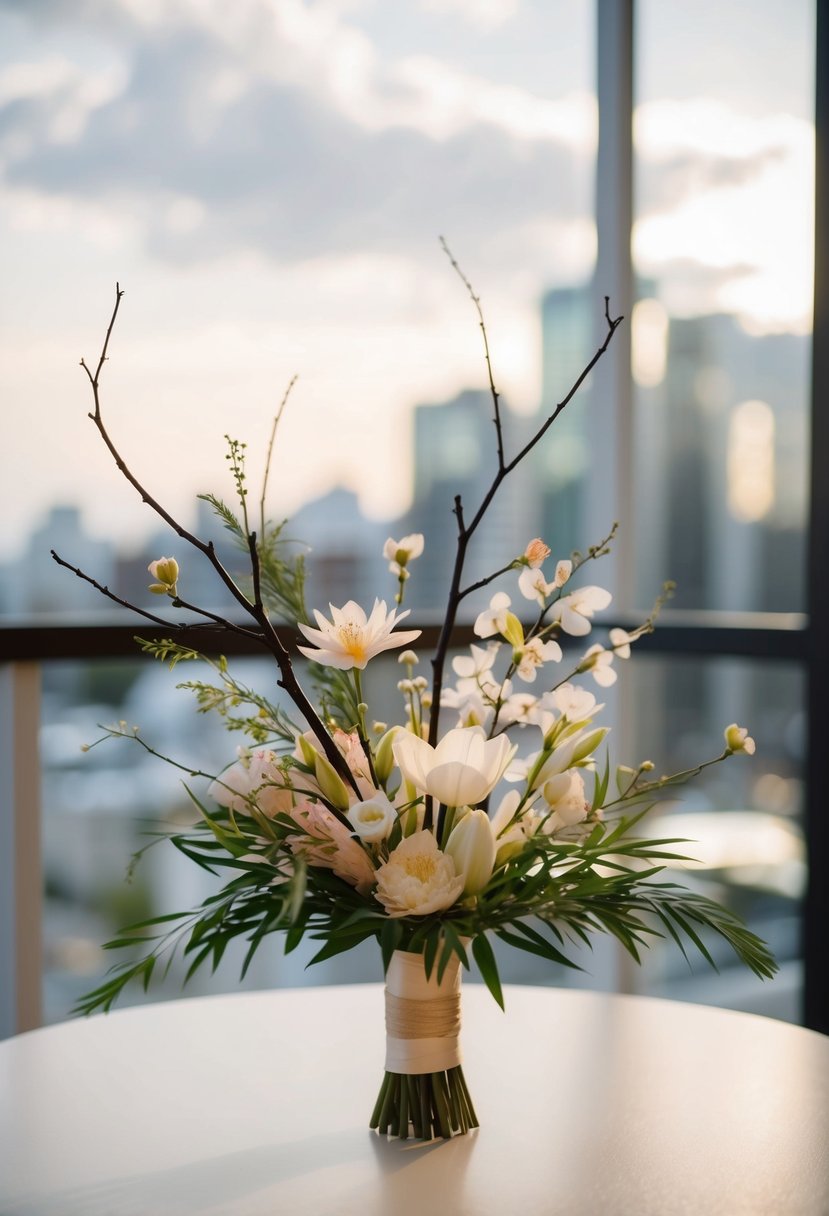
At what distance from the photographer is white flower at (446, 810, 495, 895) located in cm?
82

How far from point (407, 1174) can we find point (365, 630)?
0.38 meters

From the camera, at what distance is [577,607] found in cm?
95

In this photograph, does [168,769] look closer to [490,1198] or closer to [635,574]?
[635,574]

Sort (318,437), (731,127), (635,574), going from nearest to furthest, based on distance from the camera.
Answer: (731,127) < (635,574) < (318,437)

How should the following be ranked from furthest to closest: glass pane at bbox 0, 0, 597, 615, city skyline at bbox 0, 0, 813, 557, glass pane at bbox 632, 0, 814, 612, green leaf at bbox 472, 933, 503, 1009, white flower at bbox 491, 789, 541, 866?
1. glass pane at bbox 0, 0, 597, 615
2. city skyline at bbox 0, 0, 813, 557
3. glass pane at bbox 632, 0, 814, 612
4. white flower at bbox 491, 789, 541, 866
5. green leaf at bbox 472, 933, 503, 1009

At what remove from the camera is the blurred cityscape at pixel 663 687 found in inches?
95.7

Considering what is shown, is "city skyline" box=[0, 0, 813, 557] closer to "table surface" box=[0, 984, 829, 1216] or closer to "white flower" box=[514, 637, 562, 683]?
"table surface" box=[0, 984, 829, 1216]

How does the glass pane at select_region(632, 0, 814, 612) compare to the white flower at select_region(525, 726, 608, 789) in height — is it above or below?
above

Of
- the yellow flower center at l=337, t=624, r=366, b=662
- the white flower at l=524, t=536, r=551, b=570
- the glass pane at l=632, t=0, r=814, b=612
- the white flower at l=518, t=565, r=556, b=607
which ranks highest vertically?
the glass pane at l=632, t=0, r=814, b=612

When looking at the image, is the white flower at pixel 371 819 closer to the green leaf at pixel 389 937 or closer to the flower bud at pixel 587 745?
the green leaf at pixel 389 937

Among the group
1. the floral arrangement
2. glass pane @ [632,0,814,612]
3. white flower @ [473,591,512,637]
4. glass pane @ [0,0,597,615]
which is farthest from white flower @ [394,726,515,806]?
glass pane @ [0,0,597,615]

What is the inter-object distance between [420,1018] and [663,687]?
1833 mm

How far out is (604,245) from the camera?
8.30 feet

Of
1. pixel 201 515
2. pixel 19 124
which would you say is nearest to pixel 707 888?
pixel 201 515
